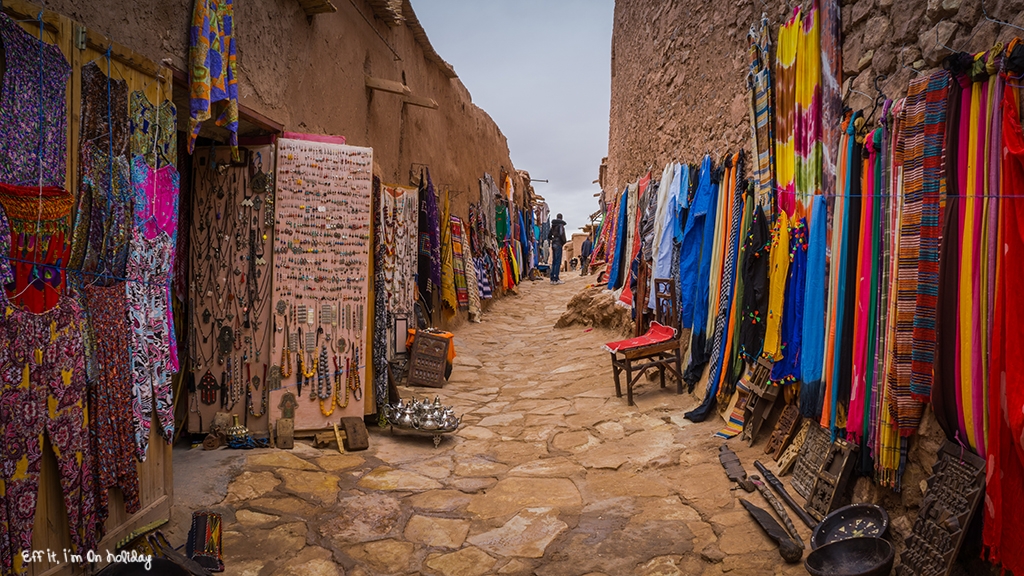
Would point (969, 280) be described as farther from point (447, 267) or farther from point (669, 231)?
point (447, 267)

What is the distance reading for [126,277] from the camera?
2.80m

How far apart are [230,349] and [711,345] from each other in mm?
3911

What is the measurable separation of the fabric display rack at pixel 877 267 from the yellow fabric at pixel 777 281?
14mm

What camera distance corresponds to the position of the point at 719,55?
5.65m

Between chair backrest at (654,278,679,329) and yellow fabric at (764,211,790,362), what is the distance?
1789 mm

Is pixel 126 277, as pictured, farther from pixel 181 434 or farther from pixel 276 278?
pixel 181 434

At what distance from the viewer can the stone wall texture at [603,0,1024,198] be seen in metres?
2.63

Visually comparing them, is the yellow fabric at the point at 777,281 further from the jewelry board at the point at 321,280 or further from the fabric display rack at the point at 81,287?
the fabric display rack at the point at 81,287

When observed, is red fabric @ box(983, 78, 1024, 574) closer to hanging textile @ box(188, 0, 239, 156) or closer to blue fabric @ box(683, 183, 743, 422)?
blue fabric @ box(683, 183, 743, 422)

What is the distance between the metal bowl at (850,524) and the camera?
2.78m

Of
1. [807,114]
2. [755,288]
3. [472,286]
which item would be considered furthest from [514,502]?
[472,286]

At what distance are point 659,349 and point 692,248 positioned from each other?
1.01m

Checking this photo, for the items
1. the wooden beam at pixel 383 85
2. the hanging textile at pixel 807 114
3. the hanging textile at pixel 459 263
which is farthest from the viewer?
the hanging textile at pixel 459 263

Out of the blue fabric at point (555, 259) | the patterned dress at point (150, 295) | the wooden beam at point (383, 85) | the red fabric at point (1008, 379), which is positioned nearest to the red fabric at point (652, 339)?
the red fabric at point (1008, 379)
